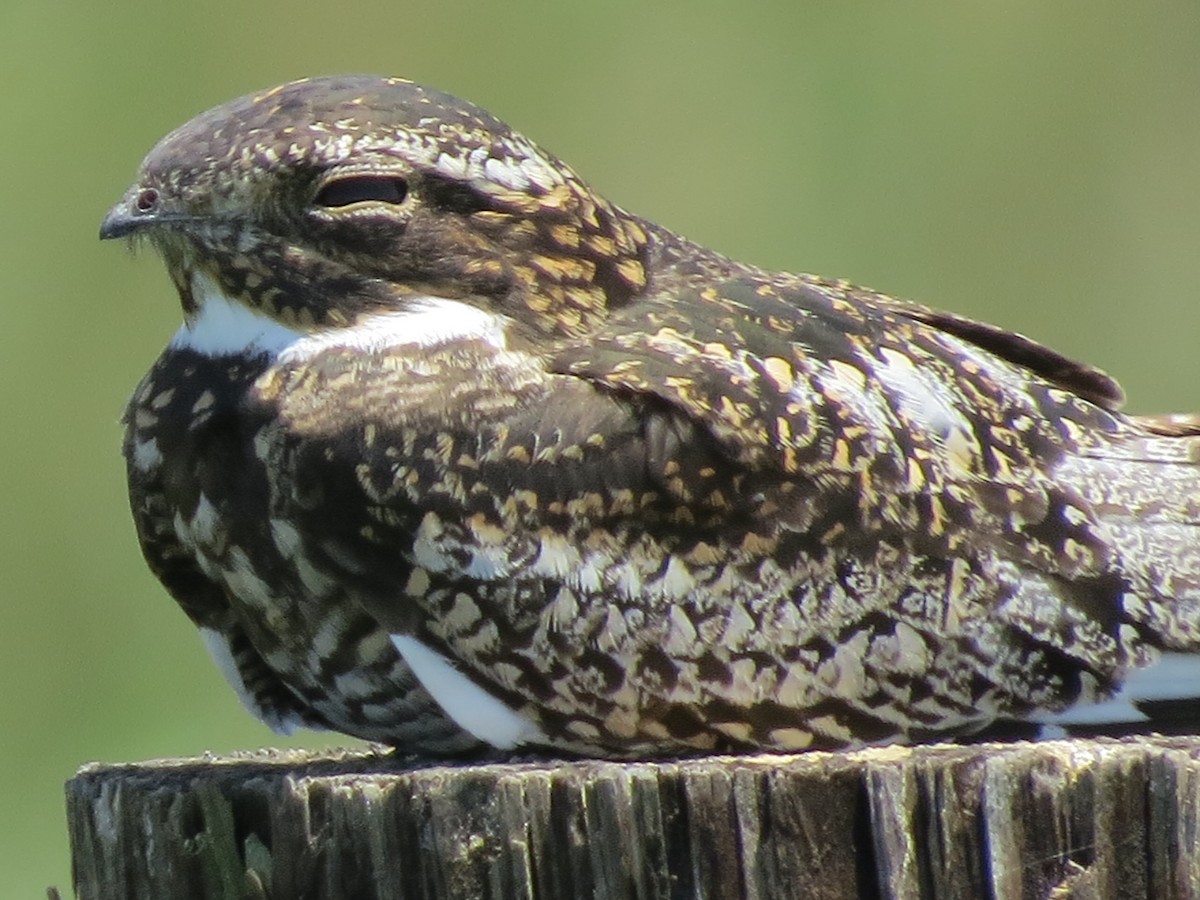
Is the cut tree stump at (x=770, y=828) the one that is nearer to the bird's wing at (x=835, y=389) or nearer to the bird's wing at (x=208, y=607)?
the bird's wing at (x=835, y=389)

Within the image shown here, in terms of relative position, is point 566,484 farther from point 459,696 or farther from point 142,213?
point 142,213

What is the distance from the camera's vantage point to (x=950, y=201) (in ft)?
29.8

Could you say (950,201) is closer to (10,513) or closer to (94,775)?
(10,513)

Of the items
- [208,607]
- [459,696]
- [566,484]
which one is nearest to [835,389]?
[566,484]

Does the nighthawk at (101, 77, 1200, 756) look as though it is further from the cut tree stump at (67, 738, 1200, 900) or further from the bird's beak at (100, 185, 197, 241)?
the cut tree stump at (67, 738, 1200, 900)

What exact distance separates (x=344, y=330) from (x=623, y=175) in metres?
4.87

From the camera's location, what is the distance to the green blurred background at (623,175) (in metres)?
7.85

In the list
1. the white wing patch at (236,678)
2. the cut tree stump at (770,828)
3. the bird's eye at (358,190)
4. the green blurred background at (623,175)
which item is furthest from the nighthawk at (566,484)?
the green blurred background at (623,175)

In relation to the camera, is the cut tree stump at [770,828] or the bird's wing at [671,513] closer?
the cut tree stump at [770,828]

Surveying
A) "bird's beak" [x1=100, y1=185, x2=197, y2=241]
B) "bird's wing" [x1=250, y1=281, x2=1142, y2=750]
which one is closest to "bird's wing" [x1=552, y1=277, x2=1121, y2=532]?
"bird's wing" [x1=250, y1=281, x2=1142, y2=750]

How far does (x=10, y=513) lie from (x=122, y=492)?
379mm

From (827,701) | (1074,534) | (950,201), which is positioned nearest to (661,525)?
(827,701)

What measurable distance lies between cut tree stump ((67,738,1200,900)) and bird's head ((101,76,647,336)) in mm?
1131

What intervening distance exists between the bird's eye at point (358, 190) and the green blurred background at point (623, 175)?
365 cm
